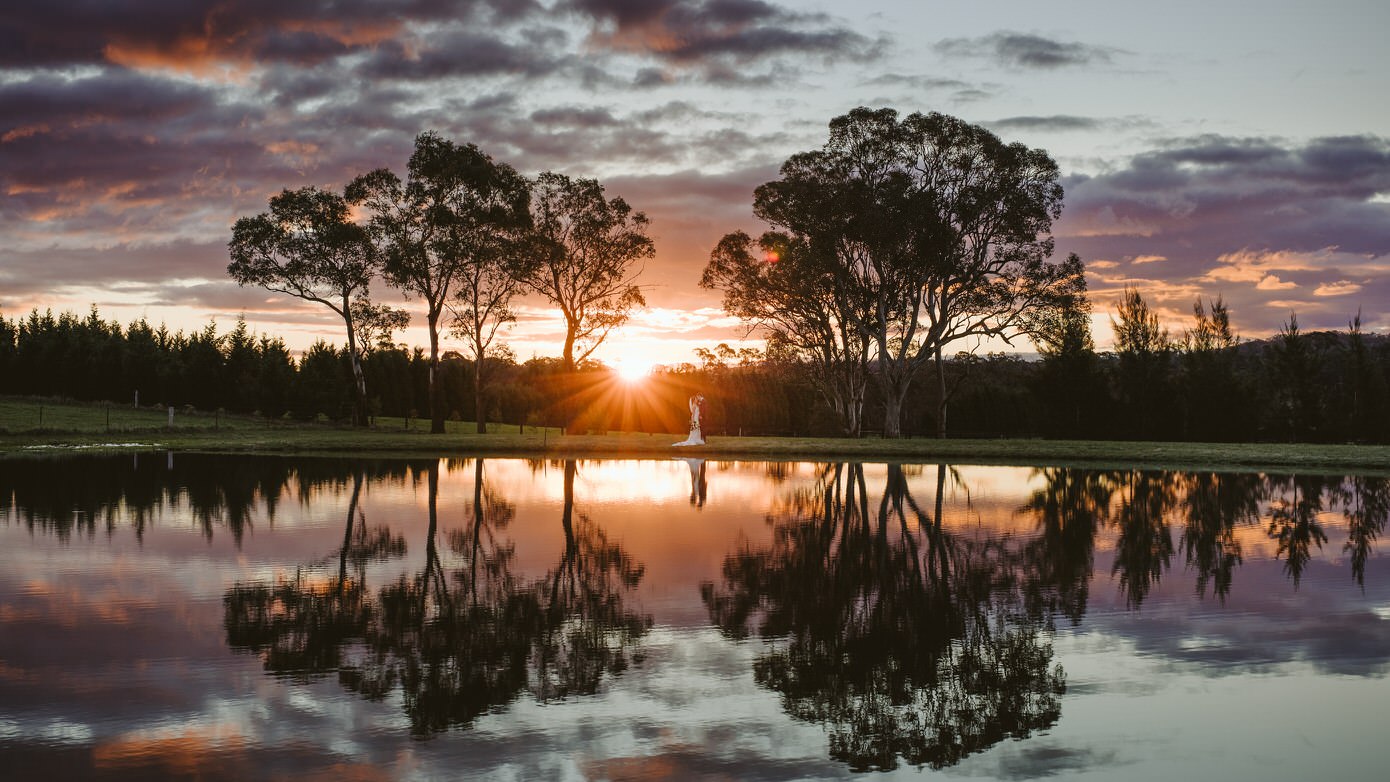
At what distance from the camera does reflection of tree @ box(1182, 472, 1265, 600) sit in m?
15.5

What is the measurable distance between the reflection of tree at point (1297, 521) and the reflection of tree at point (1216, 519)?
572mm

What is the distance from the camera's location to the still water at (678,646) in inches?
282

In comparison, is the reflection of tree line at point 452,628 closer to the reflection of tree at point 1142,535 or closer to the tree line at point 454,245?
the reflection of tree at point 1142,535

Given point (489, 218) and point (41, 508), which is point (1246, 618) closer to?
point (41, 508)

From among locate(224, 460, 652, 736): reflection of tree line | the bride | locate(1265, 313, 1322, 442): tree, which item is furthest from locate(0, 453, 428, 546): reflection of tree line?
locate(1265, 313, 1322, 442): tree

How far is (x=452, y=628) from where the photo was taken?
10484 mm

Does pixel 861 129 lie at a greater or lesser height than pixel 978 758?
greater

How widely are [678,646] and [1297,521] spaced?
19.0 meters

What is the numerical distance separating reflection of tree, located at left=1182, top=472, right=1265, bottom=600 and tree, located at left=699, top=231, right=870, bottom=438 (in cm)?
2570

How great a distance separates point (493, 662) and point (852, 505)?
16121mm

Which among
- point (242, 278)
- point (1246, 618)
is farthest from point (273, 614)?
point (242, 278)

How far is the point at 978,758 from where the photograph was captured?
7.17 metres

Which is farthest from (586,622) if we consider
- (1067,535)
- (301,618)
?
(1067,535)

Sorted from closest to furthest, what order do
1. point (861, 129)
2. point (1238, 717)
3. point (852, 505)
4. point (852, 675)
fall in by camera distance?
point (1238, 717) → point (852, 675) → point (852, 505) → point (861, 129)
